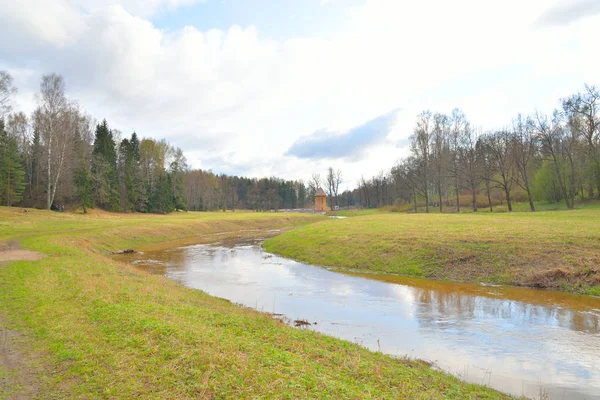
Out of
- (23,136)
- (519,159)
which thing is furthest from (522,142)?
(23,136)

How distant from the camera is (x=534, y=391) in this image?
706 centimetres

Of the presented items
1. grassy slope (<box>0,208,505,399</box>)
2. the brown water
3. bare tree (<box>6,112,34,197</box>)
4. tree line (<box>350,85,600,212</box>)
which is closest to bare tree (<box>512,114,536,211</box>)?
tree line (<box>350,85,600,212</box>)

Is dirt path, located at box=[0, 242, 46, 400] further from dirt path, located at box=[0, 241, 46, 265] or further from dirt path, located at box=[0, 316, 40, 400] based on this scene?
dirt path, located at box=[0, 241, 46, 265]

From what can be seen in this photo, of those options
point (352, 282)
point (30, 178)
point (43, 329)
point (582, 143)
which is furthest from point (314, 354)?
point (30, 178)

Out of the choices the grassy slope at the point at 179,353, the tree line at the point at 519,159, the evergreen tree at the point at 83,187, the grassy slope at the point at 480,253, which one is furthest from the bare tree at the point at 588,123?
the evergreen tree at the point at 83,187

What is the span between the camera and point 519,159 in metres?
52.2

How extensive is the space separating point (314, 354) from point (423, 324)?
5.65m

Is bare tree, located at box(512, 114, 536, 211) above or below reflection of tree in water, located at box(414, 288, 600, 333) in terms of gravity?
above

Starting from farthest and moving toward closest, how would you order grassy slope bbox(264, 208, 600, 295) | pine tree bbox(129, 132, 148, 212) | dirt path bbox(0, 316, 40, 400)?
1. pine tree bbox(129, 132, 148, 212)
2. grassy slope bbox(264, 208, 600, 295)
3. dirt path bbox(0, 316, 40, 400)

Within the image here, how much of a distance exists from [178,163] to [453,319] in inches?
3479

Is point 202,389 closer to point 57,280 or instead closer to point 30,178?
point 57,280

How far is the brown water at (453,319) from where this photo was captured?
7.91m

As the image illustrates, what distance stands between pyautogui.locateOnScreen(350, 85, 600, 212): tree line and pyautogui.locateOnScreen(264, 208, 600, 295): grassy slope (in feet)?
98.5

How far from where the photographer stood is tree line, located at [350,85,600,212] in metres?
46.6
